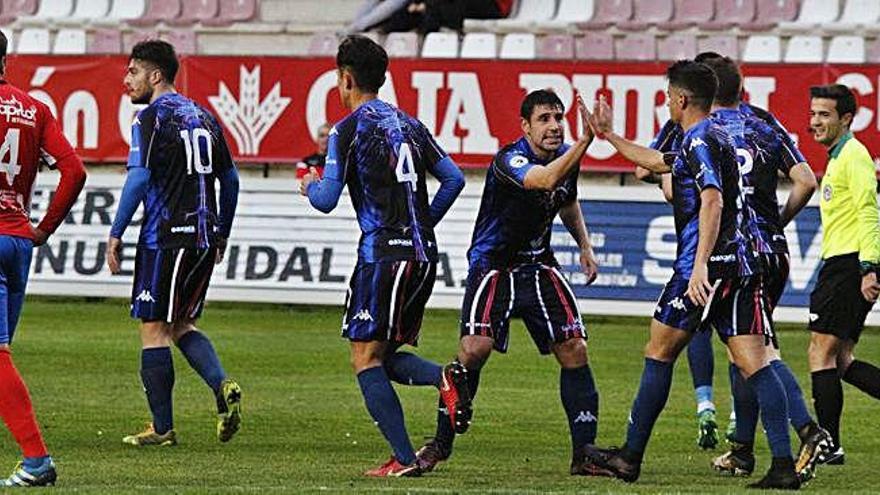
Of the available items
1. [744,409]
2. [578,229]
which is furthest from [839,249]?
[578,229]

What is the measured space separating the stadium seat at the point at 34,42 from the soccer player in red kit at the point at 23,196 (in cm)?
1675

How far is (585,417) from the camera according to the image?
10523 millimetres

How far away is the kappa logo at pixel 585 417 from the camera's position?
34.5 ft

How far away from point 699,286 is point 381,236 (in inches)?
62.4

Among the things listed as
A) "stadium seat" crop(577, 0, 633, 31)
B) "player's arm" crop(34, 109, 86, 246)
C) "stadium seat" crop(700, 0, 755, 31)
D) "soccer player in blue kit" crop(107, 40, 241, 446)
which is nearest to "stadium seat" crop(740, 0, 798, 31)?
"stadium seat" crop(700, 0, 755, 31)

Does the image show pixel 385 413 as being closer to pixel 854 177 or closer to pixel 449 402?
pixel 449 402

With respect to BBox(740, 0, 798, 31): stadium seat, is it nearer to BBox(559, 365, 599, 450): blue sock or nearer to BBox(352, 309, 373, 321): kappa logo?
BBox(559, 365, 599, 450): blue sock

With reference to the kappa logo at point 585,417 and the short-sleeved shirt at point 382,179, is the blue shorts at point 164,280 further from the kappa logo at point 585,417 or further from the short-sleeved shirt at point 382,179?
the kappa logo at point 585,417

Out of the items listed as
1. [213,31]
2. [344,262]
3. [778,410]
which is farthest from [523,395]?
[213,31]

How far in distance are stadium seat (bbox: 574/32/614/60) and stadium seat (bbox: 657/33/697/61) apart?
0.62 meters

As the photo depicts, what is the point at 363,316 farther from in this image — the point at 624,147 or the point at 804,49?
the point at 804,49

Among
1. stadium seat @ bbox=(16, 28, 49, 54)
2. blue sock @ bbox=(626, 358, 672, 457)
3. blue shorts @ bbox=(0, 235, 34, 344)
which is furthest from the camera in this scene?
stadium seat @ bbox=(16, 28, 49, 54)

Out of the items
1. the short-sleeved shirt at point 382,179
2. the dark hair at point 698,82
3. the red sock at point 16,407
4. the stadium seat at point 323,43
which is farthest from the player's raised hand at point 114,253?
the stadium seat at point 323,43

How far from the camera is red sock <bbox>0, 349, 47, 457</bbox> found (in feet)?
29.5
